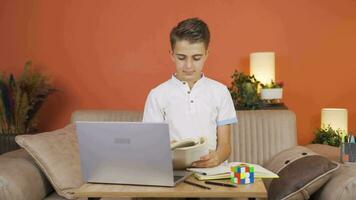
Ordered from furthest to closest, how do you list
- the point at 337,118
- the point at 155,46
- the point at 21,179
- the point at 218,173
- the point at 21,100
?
1. the point at 155,46
2. the point at 21,100
3. the point at 337,118
4. the point at 21,179
5. the point at 218,173

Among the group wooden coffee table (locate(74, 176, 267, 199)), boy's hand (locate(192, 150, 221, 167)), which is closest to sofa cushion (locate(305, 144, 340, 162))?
boy's hand (locate(192, 150, 221, 167))

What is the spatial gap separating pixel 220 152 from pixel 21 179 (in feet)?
3.38

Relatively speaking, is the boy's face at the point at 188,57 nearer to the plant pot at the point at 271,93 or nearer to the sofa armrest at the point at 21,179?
the sofa armrest at the point at 21,179

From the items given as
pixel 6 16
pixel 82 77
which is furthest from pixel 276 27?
pixel 6 16

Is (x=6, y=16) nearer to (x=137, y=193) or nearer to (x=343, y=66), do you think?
(x=343, y=66)

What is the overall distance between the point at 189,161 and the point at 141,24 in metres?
2.38

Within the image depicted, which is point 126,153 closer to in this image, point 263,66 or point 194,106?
point 194,106

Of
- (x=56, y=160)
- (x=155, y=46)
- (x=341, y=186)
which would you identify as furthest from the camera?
(x=155, y=46)

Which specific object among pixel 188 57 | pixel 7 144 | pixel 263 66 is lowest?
pixel 7 144

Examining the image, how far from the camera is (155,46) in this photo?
3.80 m

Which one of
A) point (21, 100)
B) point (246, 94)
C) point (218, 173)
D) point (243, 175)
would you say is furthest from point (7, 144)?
point (243, 175)

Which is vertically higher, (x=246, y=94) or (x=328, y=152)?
(x=246, y=94)

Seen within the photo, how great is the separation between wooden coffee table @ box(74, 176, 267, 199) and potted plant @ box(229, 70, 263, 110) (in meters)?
1.78

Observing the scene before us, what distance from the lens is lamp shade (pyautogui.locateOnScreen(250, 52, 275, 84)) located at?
3352mm
